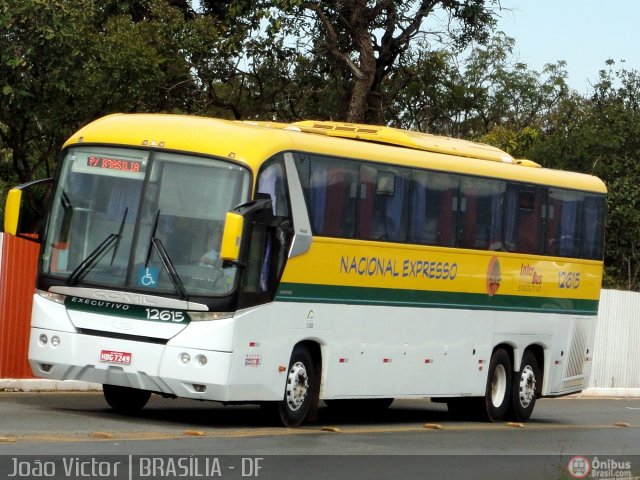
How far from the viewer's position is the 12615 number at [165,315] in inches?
605

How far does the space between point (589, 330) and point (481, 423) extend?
339cm

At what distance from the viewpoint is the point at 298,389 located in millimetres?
16734

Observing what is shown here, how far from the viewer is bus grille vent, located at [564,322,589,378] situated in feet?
74.2

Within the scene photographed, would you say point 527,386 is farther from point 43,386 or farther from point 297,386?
point 43,386

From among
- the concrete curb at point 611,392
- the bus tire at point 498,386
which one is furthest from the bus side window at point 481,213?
the concrete curb at point 611,392

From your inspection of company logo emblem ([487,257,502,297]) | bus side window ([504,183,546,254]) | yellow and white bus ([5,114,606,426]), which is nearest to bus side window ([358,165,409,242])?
yellow and white bus ([5,114,606,426])

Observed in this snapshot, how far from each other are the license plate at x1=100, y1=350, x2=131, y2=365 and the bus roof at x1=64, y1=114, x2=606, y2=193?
2.26 meters

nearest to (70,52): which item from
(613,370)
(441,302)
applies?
(441,302)

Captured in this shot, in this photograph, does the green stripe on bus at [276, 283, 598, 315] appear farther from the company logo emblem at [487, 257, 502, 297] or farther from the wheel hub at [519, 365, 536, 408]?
the wheel hub at [519, 365, 536, 408]

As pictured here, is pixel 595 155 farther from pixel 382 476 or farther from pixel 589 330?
pixel 382 476

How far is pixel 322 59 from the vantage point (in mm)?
33188

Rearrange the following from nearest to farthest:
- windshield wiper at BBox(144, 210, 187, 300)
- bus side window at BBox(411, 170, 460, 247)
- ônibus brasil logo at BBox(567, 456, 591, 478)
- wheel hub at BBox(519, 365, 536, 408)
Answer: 1. ônibus brasil logo at BBox(567, 456, 591, 478)
2. windshield wiper at BBox(144, 210, 187, 300)
3. bus side window at BBox(411, 170, 460, 247)
4. wheel hub at BBox(519, 365, 536, 408)

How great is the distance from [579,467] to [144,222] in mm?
5113

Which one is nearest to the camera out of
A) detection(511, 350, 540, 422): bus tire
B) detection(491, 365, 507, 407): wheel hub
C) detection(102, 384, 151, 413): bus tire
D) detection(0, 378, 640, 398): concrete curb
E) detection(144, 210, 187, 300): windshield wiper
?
detection(144, 210, 187, 300): windshield wiper
